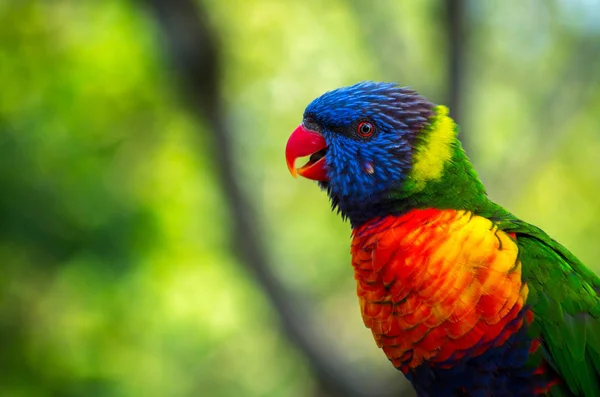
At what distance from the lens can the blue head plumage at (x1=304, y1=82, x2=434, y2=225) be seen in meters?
2.20

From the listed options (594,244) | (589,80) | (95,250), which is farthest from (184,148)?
(594,244)

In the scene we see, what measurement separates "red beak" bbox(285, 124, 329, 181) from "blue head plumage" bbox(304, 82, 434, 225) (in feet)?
0.10

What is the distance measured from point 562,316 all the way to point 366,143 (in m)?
0.87

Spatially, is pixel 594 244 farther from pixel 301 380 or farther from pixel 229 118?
pixel 229 118

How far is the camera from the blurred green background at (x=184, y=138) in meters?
5.17

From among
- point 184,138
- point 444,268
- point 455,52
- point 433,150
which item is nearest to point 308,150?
point 433,150

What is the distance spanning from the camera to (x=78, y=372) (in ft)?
23.5

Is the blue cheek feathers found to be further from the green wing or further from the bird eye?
the green wing

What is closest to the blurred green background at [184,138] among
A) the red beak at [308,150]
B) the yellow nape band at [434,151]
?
the yellow nape band at [434,151]

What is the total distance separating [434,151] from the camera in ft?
7.21

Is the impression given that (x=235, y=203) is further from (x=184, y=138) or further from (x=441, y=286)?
(x=441, y=286)

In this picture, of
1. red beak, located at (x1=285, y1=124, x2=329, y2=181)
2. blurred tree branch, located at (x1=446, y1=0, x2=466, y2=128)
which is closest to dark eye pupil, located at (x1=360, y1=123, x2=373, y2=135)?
red beak, located at (x1=285, y1=124, x2=329, y2=181)

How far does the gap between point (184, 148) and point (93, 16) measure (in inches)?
76.2

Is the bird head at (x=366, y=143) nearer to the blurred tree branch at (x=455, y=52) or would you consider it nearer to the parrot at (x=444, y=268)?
the parrot at (x=444, y=268)
